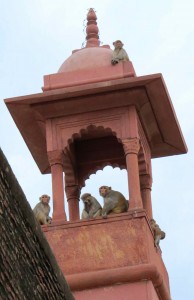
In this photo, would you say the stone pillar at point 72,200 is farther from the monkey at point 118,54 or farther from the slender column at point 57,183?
the monkey at point 118,54

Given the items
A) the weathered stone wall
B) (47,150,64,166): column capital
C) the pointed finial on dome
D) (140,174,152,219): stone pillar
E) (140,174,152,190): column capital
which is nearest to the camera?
the weathered stone wall

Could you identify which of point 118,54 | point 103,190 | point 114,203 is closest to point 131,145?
point 103,190

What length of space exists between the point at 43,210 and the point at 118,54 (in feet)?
9.87

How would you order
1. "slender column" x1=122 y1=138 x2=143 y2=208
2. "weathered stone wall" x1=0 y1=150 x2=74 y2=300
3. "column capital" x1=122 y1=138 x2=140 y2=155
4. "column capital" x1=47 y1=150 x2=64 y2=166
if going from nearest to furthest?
"weathered stone wall" x1=0 y1=150 x2=74 y2=300 → "slender column" x1=122 y1=138 x2=143 y2=208 → "column capital" x1=122 y1=138 x2=140 y2=155 → "column capital" x1=47 y1=150 x2=64 y2=166

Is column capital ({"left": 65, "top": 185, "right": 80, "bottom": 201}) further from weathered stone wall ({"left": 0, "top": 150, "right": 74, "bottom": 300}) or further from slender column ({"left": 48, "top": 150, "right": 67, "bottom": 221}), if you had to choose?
weathered stone wall ({"left": 0, "top": 150, "right": 74, "bottom": 300})

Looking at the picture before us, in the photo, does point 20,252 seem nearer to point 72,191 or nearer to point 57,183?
point 57,183

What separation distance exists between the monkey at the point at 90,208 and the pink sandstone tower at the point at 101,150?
0.75 ft

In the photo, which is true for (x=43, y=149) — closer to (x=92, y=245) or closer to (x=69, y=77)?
(x=69, y=77)

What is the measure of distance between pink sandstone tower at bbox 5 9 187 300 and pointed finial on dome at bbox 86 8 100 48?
0.02 meters

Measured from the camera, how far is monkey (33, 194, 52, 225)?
21.8 m

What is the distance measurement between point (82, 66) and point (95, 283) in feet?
13.8

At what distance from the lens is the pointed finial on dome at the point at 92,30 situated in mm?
24330

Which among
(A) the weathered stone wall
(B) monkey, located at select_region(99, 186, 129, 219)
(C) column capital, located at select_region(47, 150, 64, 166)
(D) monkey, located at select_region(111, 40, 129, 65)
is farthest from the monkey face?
(A) the weathered stone wall

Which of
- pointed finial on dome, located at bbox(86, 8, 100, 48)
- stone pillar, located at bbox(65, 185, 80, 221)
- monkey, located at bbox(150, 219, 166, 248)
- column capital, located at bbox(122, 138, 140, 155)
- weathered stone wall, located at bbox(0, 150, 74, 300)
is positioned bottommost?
weathered stone wall, located at bbox(0, 150, 74, 300)
